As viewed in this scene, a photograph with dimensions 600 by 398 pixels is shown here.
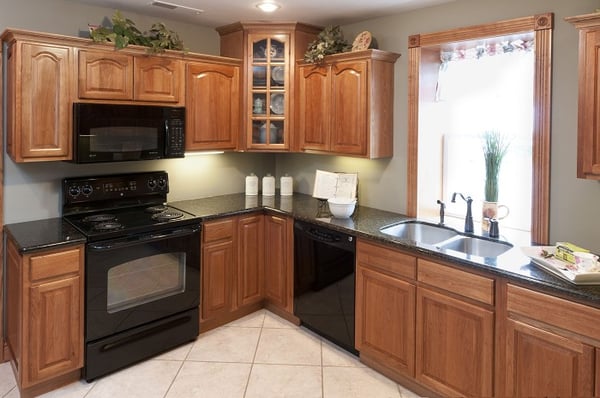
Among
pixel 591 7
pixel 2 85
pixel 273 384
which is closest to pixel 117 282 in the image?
pixel 273 384

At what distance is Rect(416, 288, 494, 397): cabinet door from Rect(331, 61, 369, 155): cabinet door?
1.26m

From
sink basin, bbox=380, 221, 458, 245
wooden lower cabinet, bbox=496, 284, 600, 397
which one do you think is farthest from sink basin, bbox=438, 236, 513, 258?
wooden lower cabinet, bbox=496, 284, 600, 397

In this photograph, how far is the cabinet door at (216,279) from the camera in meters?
3.29

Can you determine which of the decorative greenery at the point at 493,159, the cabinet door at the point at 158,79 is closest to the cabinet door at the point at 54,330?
the cabinet door at the point at 158,79

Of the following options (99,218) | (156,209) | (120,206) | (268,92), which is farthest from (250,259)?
(268,92)

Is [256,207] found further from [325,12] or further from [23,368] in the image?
[23,368]

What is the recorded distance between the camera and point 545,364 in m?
1.99

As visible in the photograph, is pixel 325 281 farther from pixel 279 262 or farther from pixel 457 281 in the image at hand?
pixel 457 281

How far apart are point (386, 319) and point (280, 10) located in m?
2.32

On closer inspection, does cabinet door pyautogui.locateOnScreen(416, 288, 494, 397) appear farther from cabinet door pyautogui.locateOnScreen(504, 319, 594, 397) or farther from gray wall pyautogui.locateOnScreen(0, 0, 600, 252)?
gray wall pyautogui.locateOnScreen(0, 0, 600, 252)

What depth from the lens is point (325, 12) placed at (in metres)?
3.31

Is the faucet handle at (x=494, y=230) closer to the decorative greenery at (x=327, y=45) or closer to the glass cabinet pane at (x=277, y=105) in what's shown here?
the decorative greenery at (x=327, y=45)

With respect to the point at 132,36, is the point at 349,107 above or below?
below

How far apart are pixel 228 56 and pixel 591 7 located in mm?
2625
